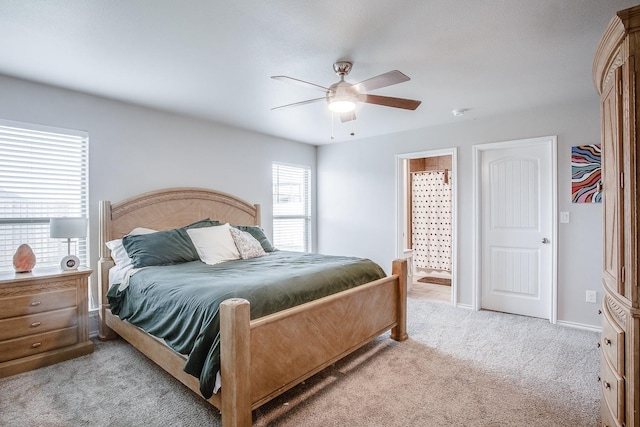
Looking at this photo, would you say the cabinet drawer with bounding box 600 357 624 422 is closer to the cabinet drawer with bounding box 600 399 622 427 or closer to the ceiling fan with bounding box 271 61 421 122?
the cabinet drawer with bounding box 600 399 622 427

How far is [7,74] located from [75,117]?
0.54 metres

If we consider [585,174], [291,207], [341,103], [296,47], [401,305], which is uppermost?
[296,47]

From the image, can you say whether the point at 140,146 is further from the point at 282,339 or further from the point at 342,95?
the point at 282,339

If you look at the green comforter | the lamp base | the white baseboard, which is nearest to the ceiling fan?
the green comforter

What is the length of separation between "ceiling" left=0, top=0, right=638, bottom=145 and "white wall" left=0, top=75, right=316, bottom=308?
0.19 m

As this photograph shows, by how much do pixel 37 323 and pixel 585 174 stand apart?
5.20 m

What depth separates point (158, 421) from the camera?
195 cm

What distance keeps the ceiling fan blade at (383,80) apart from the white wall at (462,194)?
7.30 ft

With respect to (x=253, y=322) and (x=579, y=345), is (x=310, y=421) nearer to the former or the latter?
(x=253, y=322)

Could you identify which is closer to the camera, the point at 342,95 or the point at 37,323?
the point at 342,95

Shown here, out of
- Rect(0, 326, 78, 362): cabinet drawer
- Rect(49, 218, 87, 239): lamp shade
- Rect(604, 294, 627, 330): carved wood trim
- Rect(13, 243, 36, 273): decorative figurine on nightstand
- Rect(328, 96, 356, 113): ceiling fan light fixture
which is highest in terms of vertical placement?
Rect(328, 96, 356, 113): ceiling fan light fixture

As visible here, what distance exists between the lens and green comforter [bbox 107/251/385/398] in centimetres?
187

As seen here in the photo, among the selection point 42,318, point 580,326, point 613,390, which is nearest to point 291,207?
point 42,318

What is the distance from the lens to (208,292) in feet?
6.81
